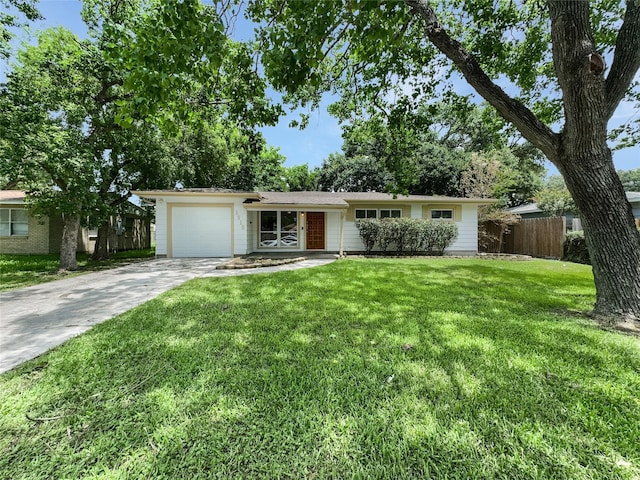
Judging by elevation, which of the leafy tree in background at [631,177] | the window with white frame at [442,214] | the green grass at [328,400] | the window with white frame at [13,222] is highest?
the leafy tree in background at [631,177]

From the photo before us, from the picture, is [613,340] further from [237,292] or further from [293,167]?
[293,167]

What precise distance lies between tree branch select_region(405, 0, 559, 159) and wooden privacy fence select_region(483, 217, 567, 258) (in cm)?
1045

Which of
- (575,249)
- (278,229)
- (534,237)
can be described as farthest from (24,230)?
(575,249)

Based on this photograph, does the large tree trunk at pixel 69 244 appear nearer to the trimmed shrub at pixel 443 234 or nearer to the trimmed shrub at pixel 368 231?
the trimmed shrub at pixel 368 231

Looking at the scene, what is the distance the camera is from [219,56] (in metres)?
3.36

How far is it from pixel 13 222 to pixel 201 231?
10.6 meters

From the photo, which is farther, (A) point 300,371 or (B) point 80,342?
(B) point 80,342

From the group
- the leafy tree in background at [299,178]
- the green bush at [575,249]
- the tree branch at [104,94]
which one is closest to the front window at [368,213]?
the green bush at [575,249]

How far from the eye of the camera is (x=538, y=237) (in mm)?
13125

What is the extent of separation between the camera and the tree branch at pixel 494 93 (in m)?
4.11

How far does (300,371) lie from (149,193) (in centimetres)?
1106

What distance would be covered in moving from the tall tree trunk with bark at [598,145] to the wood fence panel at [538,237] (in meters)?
10.1

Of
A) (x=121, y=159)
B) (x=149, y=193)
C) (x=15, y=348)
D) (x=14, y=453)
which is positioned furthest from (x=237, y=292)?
(x=121, y=159)

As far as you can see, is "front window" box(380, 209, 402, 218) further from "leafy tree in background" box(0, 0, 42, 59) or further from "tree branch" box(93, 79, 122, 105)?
"leafy tree in background" box(0, 0, 42, 59)
